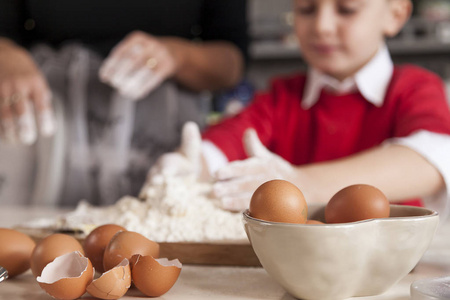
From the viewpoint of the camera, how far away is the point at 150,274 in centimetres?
48

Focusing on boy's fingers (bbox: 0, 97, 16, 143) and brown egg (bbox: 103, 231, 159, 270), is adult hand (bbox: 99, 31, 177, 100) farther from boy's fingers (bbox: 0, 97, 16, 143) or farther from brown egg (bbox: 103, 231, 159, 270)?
brown egg (bbox: 103, 231, 159, 270)

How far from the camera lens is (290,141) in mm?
1288

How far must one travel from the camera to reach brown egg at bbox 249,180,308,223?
0.46 m

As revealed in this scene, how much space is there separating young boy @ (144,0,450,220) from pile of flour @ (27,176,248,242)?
0.04 m

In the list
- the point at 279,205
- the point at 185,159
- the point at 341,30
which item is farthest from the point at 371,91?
the point at 279,205

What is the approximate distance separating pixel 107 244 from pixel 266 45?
2.41 m

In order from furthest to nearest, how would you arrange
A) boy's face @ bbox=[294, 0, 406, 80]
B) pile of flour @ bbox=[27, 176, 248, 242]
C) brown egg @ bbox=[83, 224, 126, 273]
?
boy's face @ bbox=[294, 0, 406, 80]
pile of flour @ bbox=[27, 176, 248, 242]
brown egg @ bbox=[83, 224, 126, 273]

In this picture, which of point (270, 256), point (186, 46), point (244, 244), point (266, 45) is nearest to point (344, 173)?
point (244, 244)

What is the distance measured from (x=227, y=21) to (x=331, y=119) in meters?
0.54

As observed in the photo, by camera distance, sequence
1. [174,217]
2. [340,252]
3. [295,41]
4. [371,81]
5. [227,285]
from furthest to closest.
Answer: [295,41] → [371,81] → [174,217] → [227,285] → [340,252]

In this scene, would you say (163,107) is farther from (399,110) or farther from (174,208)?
(174,208)

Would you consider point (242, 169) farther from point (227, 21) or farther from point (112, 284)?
point (227, 21)

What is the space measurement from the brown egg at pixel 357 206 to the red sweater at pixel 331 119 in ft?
1.89

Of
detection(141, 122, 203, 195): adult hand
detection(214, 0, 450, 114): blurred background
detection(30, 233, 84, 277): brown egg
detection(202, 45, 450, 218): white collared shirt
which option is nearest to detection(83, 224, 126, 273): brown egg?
detection(30, 233, 84, 277): brown egg
